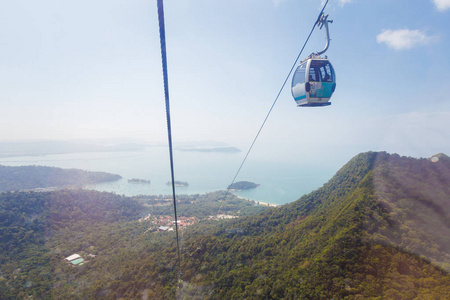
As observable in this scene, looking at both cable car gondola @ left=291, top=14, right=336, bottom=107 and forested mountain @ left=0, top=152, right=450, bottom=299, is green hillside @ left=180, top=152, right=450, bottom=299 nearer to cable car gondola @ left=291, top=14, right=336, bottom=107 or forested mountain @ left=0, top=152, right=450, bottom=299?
forested mountain @ left=0, top=152, right=450, bottom=299

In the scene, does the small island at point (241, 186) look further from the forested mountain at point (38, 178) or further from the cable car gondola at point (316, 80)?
the cable car gondola at point (316, 80)

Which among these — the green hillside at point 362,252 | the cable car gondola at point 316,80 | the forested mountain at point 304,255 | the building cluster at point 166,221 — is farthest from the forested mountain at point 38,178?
the cable car gondola at point 316,80

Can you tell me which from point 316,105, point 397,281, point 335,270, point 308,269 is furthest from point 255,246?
point 316,105

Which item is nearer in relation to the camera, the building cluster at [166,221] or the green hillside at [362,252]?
the green hillside at [362,252]

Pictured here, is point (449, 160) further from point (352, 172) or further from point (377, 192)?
point (377, 192)

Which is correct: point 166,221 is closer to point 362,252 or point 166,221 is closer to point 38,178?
point 362,252

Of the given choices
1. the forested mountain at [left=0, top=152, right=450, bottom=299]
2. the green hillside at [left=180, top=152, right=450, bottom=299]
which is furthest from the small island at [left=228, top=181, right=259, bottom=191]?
the green hillside at [left=180, top=152, right=450, bottom=299]
